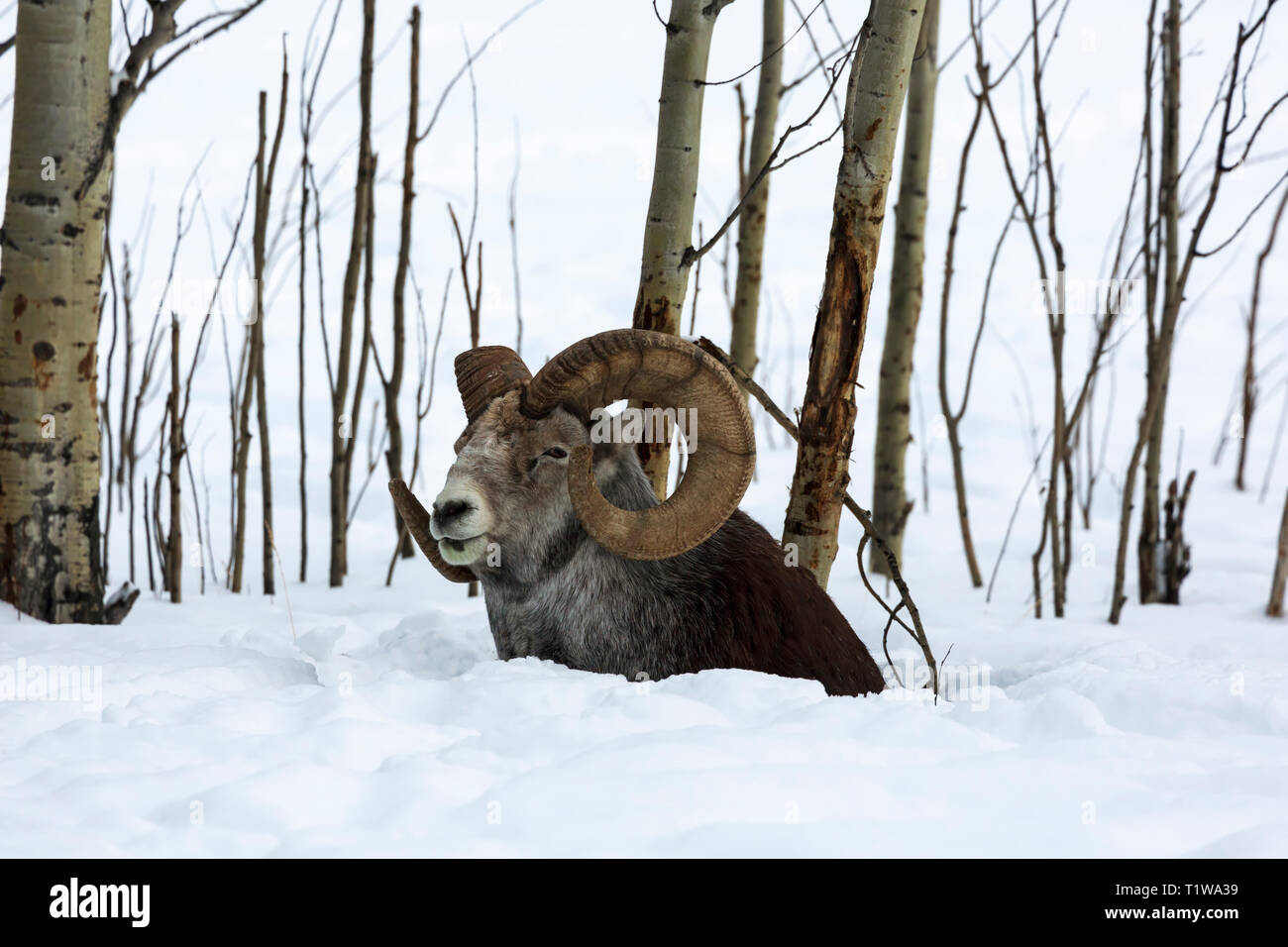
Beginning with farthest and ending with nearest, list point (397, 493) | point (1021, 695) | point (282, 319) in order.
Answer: point (282, 319) → point (397, 493) → point (1021, 695)

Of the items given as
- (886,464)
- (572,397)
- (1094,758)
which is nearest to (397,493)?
(572,397)

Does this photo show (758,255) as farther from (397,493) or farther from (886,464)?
(397,493)

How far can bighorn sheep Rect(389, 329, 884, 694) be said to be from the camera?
13.3 feet

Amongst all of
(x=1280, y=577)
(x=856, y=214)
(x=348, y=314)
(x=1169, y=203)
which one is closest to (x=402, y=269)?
(x=348, y=314)

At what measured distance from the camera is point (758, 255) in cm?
730

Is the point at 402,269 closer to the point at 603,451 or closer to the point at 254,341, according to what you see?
the point at 254,341

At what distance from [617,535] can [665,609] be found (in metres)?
0.42

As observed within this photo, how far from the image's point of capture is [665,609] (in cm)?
435

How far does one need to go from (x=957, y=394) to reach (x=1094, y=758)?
1235 cm

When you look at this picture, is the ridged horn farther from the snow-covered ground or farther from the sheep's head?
the snow-covered ground

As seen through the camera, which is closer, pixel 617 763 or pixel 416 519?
pixel 617 763

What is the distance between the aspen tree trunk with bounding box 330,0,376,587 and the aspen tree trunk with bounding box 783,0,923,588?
3479mm

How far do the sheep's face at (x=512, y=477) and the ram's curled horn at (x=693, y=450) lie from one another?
217 millimetres

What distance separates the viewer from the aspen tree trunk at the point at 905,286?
7.29 metres
